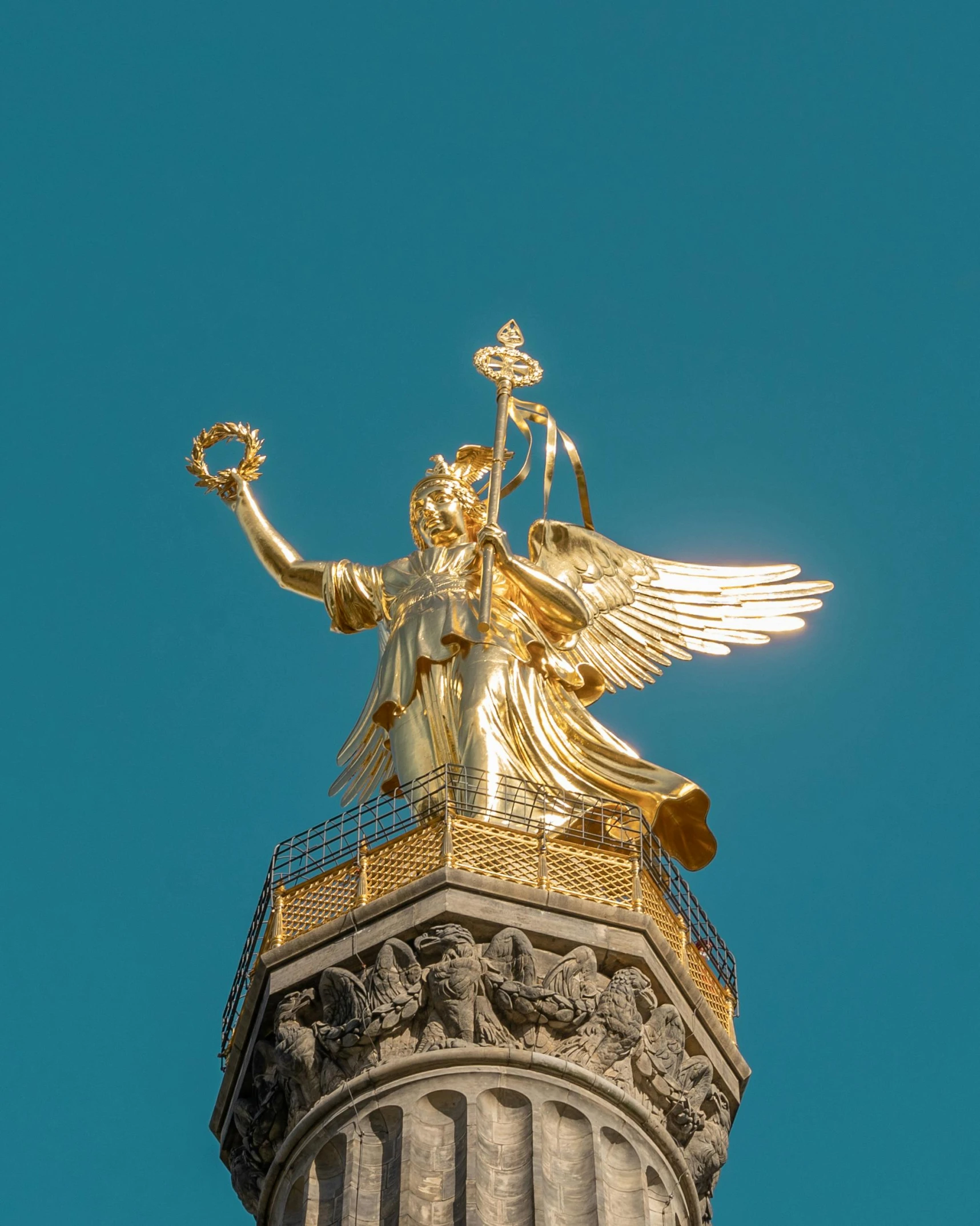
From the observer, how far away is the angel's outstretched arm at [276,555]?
1292 inches

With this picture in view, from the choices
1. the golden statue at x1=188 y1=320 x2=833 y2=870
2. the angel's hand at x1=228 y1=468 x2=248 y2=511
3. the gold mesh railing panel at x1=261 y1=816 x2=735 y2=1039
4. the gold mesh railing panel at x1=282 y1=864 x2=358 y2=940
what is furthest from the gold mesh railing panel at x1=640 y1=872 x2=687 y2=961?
the angel's hand at x1=228 y1=468 x2=248 y2=511

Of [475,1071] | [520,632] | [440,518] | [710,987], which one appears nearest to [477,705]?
[520,632]

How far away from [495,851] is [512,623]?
14.1 feet

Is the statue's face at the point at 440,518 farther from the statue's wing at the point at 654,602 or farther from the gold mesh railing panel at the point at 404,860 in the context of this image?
the gold mesh railing panel at the point at 404,860

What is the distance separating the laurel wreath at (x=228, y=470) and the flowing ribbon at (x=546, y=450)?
109 inches

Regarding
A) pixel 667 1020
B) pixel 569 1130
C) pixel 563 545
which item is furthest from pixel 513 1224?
pixel 563 545

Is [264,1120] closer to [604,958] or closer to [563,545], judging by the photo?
[604,958]

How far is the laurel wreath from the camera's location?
33688 mm

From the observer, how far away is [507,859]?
2728 cm

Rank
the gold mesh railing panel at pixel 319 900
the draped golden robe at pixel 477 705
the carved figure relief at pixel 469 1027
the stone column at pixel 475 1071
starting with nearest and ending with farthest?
1. the stone column at pixel 475 1071
2. the carved figure relief at pixel 469 1027
3. the gold mesh railing panel at pixel 319 900
4. the draped golden robe at pixel 477 705

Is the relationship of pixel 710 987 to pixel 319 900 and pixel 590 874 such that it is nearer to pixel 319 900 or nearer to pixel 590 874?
pixel 590 874

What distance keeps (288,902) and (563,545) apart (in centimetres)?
696

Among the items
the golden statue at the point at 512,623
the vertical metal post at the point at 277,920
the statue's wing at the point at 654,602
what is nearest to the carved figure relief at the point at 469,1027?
the vertical metal post at the point at 277,920

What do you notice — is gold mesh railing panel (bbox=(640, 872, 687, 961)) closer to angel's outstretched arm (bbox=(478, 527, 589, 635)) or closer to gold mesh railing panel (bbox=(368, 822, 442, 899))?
gold mesh railing panel (bbox=(368, 822, 442, 899))
